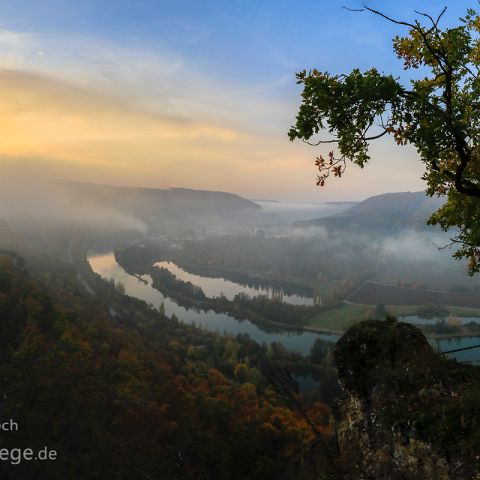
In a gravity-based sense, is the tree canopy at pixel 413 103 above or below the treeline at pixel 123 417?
above

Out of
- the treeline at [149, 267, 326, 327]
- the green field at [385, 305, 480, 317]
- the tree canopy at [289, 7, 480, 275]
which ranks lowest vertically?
the green field at [385, 305, 480, 317]

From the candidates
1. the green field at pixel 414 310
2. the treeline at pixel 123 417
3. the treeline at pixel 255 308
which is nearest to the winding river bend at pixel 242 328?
the treeline at pixel 255 308

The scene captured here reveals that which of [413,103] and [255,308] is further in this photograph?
[255,308]

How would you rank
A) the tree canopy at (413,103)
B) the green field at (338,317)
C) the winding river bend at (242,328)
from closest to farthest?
the tree canopy at (413,103), the winding river bend at (242,328), the green field at (338,317)

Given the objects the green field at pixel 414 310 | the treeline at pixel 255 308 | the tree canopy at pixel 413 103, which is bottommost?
the green field at pixel 414 310

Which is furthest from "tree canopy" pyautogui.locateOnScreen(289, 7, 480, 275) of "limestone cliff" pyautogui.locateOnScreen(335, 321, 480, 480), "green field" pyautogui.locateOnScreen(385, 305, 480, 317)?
"green field" pyautogui.locateOnScreen(385, 305, 480, 317)

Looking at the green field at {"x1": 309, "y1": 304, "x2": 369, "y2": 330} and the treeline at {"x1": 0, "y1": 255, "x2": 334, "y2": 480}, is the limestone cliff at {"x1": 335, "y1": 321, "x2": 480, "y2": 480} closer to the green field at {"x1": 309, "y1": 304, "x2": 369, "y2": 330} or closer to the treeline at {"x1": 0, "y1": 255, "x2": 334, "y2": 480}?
the treeline at {"x1": 0, "y1": 255, "x2": 334, "y2": 480}

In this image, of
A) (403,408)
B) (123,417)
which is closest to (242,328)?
(123,417)

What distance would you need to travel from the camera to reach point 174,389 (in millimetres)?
53250

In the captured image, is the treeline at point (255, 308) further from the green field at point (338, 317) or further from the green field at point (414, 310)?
the green field at point (414, 310)

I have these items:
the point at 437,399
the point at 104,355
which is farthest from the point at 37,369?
the point at 437,399

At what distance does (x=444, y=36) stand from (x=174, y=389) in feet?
173

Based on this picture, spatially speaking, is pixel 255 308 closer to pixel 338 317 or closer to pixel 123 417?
pixel 338 317

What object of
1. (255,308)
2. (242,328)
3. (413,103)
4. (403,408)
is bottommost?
(242,328)
